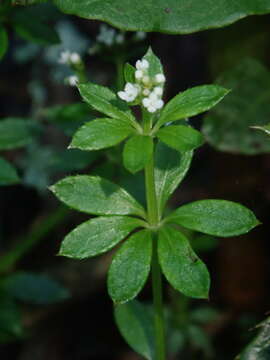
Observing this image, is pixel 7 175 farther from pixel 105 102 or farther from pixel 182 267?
pixel 182 267

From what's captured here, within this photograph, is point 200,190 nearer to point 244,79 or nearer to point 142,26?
point 244,79

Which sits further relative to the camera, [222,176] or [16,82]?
[16,82]

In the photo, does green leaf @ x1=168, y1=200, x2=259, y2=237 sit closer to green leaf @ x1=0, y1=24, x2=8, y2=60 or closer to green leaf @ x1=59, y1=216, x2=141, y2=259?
green leaf @ x1=59, y1=216, x2=141, y2=259

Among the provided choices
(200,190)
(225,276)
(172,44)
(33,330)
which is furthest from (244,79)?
(33,330)

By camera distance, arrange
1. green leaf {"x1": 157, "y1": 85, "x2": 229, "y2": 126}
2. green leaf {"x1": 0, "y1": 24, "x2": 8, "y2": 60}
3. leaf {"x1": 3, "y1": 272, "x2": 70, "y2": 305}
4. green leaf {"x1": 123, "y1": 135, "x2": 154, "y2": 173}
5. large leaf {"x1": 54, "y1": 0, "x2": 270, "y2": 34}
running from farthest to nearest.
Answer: leaf {"x1": 3, "y1": 272, "x2": 70, "y2": 305} < green leaf {"x1": 0, "y1": 24, "x2": 8, "y2": 60} < large leaf {"x1": 54, "y1": 0, "x2": 270, "y2": 34} < green leaf {"x1": 157, "y1": 85, "x2": 229, "y2": 126} < green leaf {"x1": 123, "y1": 135, "x2": 154, "y2": 173}

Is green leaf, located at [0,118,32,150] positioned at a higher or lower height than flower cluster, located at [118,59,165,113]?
lower

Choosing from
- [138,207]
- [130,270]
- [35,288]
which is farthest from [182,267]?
[35,288]

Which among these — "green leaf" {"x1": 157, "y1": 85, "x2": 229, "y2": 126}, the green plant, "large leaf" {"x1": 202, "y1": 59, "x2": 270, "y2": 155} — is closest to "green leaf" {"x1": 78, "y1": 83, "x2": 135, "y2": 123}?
the green plant
